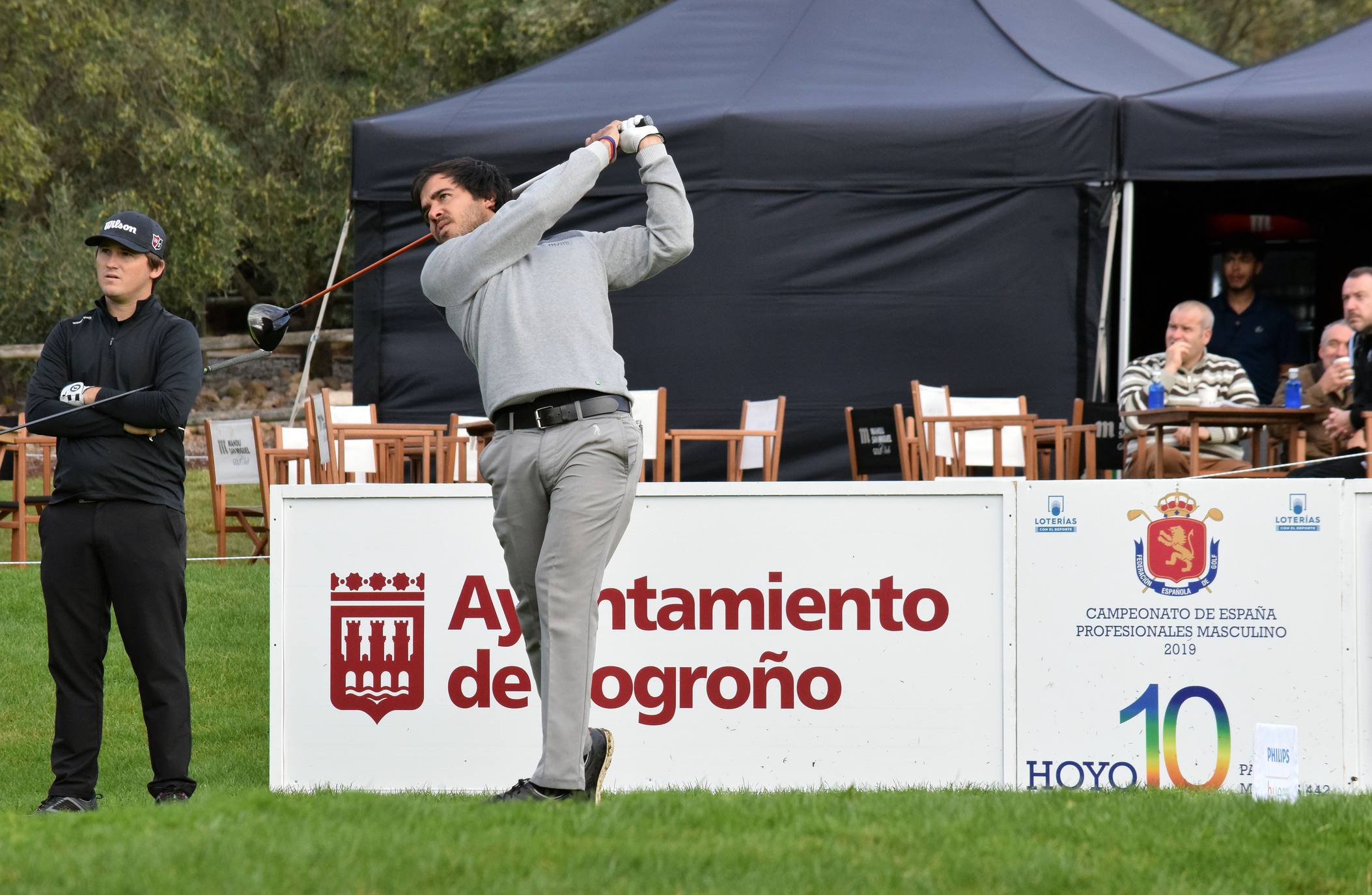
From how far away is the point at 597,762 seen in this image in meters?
4.50

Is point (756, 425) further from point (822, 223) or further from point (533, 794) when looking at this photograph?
point (533, 794)

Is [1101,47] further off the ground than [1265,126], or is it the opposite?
[1101,47]

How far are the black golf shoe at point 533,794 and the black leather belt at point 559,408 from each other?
0.92 metres

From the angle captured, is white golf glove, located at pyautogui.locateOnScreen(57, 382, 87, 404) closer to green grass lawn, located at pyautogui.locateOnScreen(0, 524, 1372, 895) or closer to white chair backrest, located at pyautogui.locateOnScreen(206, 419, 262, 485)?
green grass lawn, located at pyautogui.locateOnScreen(0, 524, 1372, 895)

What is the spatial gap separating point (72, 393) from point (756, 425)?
220 inches

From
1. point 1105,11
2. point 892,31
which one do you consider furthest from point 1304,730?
point 1105,11

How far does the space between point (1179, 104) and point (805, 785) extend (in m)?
6.09

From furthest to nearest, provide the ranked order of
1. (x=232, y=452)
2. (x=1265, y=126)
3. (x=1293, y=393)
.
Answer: (x=232, y=452), (x=1265, y=126), (x=1293, y=393)

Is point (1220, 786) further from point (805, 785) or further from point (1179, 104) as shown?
point (1179, 104)

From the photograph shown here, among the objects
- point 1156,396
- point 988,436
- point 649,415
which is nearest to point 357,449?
point 649,415

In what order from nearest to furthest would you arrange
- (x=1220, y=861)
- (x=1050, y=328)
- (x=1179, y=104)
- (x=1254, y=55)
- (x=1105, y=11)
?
1. (x=1220, y=861)
2. (x=1179, y=104)
3. (x=1050, y=328)
4. (x=1105, y=11)
5. (x=1254, y=55)

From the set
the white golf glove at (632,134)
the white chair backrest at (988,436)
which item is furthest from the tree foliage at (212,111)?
the white golf glove at (632,134)

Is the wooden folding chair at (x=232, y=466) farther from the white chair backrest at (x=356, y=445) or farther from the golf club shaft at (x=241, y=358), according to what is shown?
the golf club shaft at (x=241, y=358)

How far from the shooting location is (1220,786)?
5.44 m
